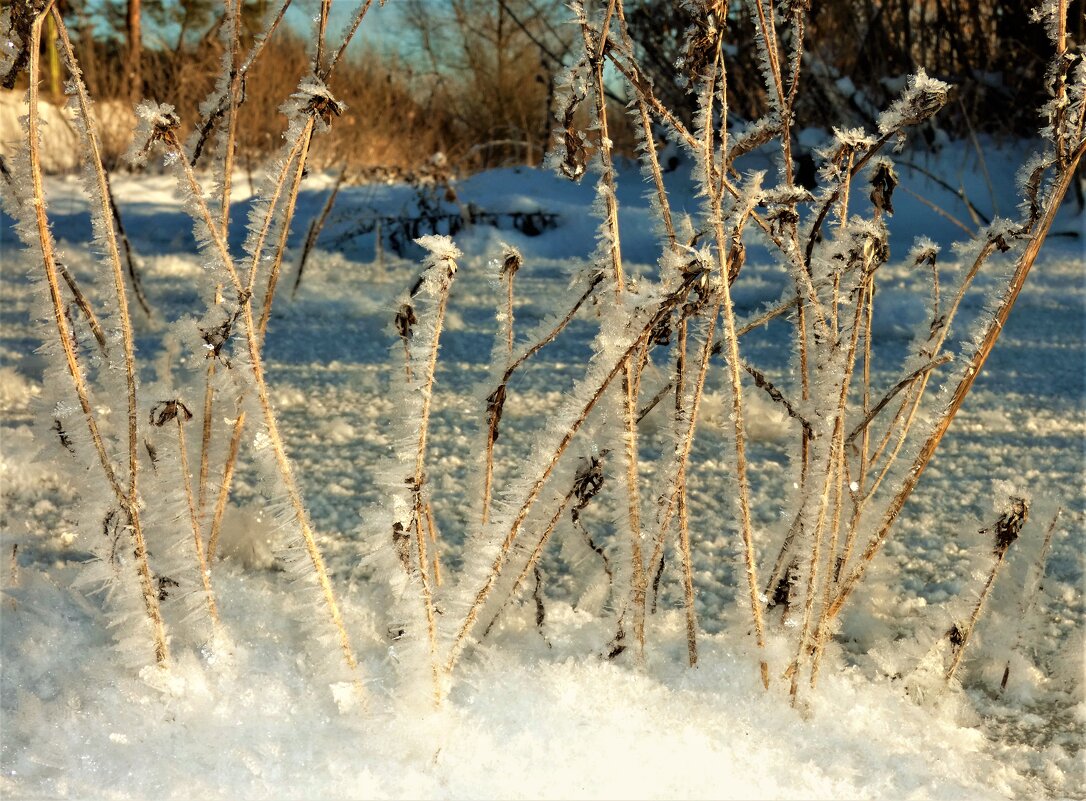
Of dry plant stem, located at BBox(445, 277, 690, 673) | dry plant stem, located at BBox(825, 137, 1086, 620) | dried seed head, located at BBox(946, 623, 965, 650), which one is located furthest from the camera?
dried seed head, located at BBox(946, 623, 965, 650)

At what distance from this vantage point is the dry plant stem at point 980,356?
779 millimetres

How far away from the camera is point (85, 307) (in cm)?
90

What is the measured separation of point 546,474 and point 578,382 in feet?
0.29

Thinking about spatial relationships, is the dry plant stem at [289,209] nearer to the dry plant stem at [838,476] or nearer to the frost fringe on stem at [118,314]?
the frost fringe on stem at [118,314]

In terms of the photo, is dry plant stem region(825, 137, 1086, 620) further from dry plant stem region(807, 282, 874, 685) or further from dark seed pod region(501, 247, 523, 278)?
dark seed pod region(501, 247, 523, 278)

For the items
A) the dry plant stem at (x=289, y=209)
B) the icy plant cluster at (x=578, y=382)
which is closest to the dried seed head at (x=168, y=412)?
the icy plant cluster at (x=578, y=382)

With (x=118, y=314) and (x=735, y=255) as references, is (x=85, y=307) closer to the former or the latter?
(x=118, y=314)

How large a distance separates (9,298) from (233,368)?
2309mm

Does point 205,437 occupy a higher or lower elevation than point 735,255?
lower

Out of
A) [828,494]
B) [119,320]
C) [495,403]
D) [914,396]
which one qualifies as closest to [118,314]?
[119,320]

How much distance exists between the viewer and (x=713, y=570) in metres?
1.29

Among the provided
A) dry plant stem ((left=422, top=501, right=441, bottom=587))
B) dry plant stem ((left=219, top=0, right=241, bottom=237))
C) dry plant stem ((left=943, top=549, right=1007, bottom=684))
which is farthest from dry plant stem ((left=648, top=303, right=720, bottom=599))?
dry plant stem ((left=219, top=0, right=241, bottom=237))

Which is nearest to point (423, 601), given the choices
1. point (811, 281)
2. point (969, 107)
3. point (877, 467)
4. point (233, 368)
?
point (233, 368)

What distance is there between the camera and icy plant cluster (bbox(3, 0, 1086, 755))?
2.42ft
